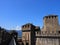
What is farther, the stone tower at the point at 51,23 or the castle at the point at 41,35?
the stone tower at the point at 51,23

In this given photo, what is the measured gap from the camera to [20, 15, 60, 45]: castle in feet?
88.0

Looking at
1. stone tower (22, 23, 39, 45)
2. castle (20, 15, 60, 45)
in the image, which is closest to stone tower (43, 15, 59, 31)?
castle (20, 15, 60, 45)

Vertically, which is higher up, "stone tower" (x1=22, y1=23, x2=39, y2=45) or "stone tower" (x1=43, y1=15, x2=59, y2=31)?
"stone tower" (x1=43, y1=15, x2=59, y2=31)

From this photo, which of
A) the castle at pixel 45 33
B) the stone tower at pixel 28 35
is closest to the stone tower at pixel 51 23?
the castle at pixel 45 33

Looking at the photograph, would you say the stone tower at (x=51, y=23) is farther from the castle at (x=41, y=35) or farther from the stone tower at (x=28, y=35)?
the stone tower at (x=28, y=35)

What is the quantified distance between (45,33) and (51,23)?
5628 millimetres

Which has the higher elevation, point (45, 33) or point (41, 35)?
point (45, 33)

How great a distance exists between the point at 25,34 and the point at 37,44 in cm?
861

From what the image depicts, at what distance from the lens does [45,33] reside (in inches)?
1077

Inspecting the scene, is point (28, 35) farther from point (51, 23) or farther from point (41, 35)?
point (41, 35)

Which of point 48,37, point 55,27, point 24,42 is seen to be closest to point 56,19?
point 55,27

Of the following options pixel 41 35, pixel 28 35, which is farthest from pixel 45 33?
pixel 28 35

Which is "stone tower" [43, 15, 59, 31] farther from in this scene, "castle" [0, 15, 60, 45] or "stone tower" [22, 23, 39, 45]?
"stone tower" [22, 23, 39, 45]

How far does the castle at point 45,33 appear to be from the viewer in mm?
26812
